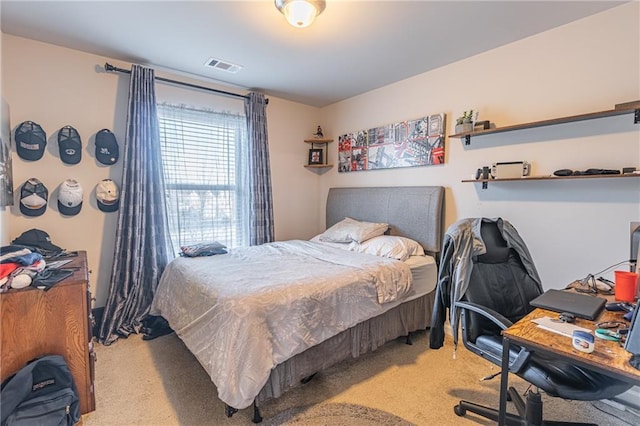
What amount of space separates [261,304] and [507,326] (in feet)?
4.11

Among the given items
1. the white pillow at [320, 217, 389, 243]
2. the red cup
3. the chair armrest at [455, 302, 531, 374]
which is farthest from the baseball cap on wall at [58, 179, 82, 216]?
the red cup

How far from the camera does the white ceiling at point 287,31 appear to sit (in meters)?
2.02

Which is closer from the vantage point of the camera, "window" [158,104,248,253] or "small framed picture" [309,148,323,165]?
"window" [158,104,248,253]

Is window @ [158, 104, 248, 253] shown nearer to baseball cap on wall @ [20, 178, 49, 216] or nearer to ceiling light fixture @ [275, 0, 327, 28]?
baseball cap on wall @ [20, 178, 49, 216]

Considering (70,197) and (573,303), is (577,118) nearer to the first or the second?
(573,303)

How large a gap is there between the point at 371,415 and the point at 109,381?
5.92 ft

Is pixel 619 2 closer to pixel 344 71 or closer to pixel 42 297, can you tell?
pixel 344 71

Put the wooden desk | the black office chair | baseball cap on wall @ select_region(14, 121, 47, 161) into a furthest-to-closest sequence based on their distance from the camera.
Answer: baseball cap on wall @ select_region(14, 121, 47, 161), the black office chair, the wooden desk

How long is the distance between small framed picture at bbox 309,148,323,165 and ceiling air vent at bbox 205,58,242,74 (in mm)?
1515

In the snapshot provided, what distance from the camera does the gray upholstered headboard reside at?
9.73 feet

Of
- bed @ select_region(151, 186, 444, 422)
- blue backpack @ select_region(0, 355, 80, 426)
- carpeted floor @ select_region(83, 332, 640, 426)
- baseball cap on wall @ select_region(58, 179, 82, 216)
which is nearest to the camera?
blue backpack @ select_region(0, 355, 80, 426)

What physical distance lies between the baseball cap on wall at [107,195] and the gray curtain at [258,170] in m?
1.34

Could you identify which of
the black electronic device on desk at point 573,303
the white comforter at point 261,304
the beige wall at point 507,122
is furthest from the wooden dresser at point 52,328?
the black electronic device on desk at point 573,303

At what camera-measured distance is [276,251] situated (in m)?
3.07
